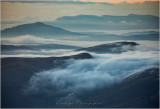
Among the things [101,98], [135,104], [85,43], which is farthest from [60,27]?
[135,104]

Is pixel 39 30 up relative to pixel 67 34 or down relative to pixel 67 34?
up

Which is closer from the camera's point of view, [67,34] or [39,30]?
[39,30]

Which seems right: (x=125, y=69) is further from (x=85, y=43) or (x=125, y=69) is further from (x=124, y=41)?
(x=85, y=43)

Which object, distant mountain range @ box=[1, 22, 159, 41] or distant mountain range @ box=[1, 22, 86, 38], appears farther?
distant mountain range @ box=[1, 22, 159, 41]

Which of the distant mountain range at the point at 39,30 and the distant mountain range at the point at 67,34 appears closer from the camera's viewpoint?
the distant mountain range at the point at 39,30
